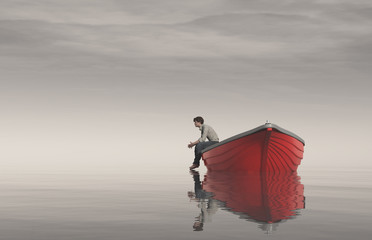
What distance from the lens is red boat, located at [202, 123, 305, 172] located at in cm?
1861

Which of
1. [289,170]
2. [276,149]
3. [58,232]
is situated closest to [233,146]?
[276,149]

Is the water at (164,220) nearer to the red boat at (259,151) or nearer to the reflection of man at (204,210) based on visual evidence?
the reflection of man at (204,210)

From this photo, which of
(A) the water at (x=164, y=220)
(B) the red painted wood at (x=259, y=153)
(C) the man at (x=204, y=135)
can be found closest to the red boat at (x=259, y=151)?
(B) the red painted wood at (x=259, y=153)

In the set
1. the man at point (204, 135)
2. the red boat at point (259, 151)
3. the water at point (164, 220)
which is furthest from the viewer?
the man at point (204, 135)

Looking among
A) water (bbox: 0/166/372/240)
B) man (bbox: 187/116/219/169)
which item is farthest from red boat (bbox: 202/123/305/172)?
water (bbox: 0/166/372/240)

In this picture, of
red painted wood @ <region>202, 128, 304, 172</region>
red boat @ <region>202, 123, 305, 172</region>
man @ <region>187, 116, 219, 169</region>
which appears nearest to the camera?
red boat @ <region>202, 123, 305, 172</region>

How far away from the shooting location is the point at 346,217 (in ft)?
22.9

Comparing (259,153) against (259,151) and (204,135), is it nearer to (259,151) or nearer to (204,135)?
(259,151)

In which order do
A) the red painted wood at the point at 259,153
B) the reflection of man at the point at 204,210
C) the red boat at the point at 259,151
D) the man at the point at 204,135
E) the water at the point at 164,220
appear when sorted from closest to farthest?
the water at the point at 164,220 → the reflection of man at the point at 204,210 → the red boat at the point at 259,151 → the red painted wood at the point at 259,153 → the man at the point at 204,135

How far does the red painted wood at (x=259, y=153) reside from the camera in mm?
18750

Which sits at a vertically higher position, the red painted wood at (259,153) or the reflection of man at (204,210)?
the red painted wood at (259,153)

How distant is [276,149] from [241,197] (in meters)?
9.90

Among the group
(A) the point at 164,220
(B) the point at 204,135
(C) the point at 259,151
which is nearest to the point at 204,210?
(A) the point at 164,220

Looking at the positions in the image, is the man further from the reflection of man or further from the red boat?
the reflection of man
